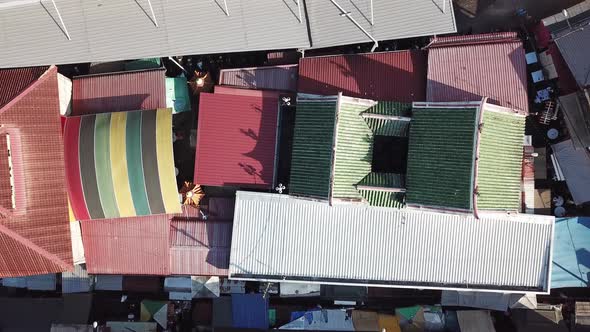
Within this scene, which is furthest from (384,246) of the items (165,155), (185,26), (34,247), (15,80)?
(15,80)

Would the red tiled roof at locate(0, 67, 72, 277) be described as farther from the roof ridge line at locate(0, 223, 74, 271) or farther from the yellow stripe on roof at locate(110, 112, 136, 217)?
the yellow stripe on roof at locate(110, 112, 136, 217)

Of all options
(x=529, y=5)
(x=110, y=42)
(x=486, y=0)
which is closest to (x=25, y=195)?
(x=110, y=42)

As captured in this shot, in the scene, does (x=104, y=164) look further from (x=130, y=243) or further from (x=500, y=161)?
(x=500, y=161)

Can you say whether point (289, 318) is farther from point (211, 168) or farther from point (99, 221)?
point (99, 221)

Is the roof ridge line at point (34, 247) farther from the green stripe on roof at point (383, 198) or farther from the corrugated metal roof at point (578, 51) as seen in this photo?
the corrugated metal roof at point (578, 51)

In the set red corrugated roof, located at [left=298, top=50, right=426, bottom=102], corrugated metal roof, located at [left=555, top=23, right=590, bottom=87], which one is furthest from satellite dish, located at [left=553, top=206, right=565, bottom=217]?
red corrugated roof, located at [left=298, top=50, right=426, bottom=102]
